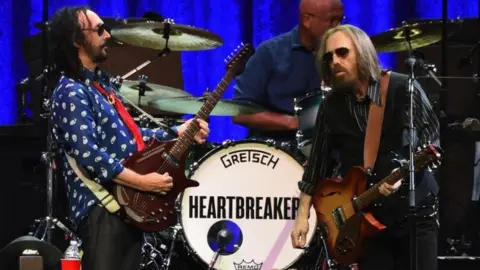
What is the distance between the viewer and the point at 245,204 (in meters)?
5.36

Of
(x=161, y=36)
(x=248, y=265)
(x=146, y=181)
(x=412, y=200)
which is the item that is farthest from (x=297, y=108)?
(x=412, y=200)

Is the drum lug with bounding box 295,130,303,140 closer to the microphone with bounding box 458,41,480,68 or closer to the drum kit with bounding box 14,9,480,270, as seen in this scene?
the drum kit with bounding box 14,9,480,270

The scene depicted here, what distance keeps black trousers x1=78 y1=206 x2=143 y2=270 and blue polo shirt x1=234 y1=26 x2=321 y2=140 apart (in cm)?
202

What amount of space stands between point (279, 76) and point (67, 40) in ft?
7.04

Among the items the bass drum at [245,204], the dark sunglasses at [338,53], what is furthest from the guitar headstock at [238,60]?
the bass drum at [245,204]

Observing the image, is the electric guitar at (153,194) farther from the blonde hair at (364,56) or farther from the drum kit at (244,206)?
the drum kit at (244,206)

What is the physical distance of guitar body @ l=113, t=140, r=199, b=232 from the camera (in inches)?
155

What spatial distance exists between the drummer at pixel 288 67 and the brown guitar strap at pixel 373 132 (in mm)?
1842

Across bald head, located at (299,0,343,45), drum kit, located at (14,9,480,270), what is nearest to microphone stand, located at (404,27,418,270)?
drum kit, located at (14,9,480,270)

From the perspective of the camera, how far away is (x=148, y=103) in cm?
560

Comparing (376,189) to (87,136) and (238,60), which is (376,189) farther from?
(87,136)

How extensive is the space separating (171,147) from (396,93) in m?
1.10

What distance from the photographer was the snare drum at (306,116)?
205 inches

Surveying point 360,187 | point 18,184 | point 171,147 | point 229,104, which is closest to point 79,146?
point 171,147
